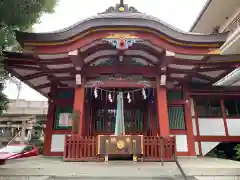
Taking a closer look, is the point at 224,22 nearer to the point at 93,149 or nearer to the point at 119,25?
the point at 119,25

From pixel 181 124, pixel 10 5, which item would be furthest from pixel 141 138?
pixel 10 5

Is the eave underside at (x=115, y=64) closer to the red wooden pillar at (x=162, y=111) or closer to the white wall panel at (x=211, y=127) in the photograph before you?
the red wooden pillar at (x=162, y=111)

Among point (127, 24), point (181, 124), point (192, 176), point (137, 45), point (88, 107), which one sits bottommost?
point (192, 176)

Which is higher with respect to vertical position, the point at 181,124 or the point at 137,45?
the point at 137,45

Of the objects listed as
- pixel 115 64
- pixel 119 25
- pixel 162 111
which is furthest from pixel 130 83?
pixel 119 25

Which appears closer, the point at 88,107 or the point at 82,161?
the point at 82,161

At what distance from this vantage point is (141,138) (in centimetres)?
724

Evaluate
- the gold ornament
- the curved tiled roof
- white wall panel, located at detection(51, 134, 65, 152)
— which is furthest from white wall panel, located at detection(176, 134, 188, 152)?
white wall panel, located at detection(51, 134, 65, 152)

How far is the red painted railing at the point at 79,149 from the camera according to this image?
7.22 m

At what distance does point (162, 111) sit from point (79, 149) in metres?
3.50

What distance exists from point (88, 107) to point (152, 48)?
4.37m

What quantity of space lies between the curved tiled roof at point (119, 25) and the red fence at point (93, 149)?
149 inches

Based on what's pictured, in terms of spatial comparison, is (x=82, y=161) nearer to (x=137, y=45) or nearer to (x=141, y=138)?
(x=141, y=138)

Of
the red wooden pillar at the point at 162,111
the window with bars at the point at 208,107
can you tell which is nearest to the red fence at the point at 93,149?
the red wooden pillar at the point at 162,111
